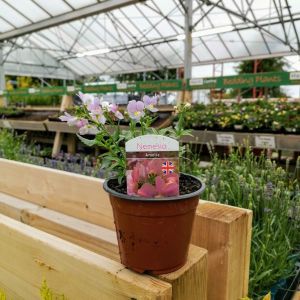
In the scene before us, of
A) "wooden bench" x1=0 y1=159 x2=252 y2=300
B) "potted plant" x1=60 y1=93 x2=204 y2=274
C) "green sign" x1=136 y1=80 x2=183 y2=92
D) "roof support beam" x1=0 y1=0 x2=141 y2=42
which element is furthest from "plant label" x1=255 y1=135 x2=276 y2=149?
"roof support beam" x1=0 y1=0 x2=141 y2=42

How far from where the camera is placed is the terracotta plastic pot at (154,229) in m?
0.61

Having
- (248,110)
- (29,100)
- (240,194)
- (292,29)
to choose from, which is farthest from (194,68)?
(240,194)

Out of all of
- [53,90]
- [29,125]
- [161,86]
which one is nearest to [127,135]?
[161,86]

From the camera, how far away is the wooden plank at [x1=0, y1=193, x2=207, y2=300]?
26.9 inches

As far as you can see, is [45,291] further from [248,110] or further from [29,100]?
[29,100]

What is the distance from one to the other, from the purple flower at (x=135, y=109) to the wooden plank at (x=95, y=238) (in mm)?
322

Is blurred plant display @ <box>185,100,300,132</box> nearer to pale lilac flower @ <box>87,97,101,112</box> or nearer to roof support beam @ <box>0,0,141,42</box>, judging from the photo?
pale lilac flower @ <box>87,97,101,112</box>

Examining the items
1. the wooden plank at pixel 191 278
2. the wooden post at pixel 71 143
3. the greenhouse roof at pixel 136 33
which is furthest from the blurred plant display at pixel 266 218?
the greenhouse roof at pixel 136 33

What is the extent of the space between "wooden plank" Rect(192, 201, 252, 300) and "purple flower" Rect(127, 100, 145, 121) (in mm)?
334

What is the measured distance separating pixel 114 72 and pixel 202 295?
1469cm

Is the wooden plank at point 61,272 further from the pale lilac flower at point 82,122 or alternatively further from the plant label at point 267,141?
the plant label at point 267,141

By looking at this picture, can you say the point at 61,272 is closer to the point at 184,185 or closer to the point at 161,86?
the point at 184,185

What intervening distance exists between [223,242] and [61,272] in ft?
1.30

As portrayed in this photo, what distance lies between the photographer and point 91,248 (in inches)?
39.2
